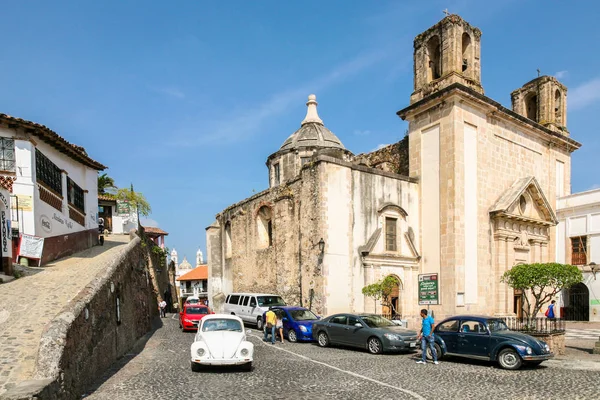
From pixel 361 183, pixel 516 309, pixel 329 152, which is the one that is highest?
pixel 329 152

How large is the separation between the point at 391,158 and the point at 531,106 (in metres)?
11.7

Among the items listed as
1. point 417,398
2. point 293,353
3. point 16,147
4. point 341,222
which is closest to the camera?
point 417,398

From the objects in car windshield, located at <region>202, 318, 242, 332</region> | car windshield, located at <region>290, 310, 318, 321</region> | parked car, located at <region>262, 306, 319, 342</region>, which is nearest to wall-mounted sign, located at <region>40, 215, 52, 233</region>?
car windshield, located at <region>202, 318, 242, 332</region>

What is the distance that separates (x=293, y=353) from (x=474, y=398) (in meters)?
6.81

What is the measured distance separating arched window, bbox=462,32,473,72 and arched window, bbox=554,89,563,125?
9745 mm

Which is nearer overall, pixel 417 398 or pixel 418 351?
pixel 417 398

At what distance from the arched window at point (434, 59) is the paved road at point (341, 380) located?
55.0 feet

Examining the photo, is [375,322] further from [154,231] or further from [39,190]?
[154,231]

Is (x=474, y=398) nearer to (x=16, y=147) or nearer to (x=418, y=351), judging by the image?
(x=418, y=351)

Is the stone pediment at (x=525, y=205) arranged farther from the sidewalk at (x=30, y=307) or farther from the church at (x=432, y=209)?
the sidewalk at (x=30, y=307)

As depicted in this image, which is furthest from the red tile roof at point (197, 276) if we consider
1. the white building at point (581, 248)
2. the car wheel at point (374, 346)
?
the car wheel at point (374, 346)

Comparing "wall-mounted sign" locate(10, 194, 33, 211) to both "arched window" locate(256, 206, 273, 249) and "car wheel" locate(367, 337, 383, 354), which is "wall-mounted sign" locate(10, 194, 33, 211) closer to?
"car wheel" locate(367, 337, 383, 354)

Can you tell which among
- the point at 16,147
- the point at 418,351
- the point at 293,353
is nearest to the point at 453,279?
the point at 418,351

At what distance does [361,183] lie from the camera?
22438mm
